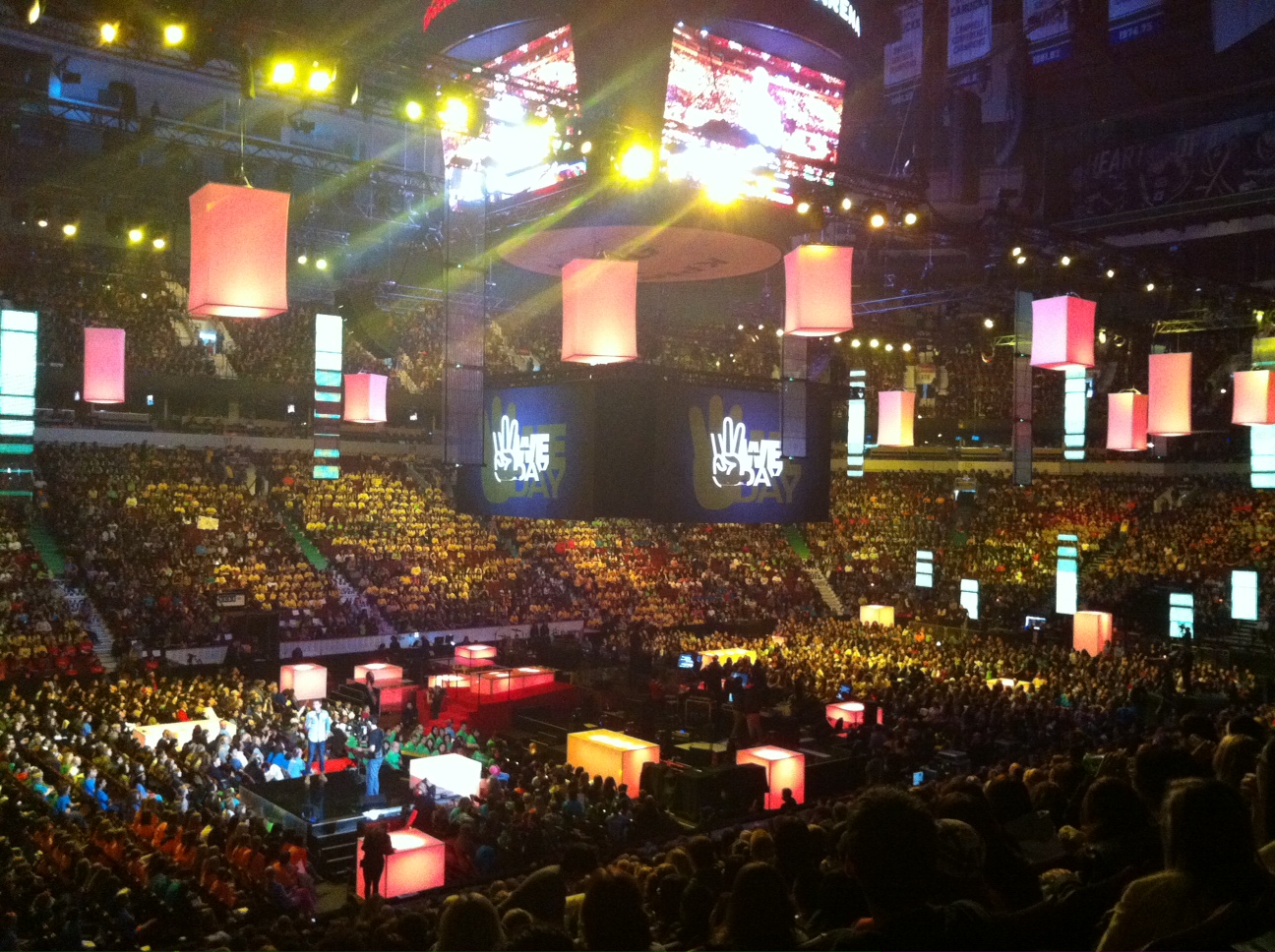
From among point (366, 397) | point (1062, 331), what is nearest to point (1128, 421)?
point (1062, 331)

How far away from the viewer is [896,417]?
22.0 metres

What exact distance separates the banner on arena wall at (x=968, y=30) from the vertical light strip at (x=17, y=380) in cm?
2148

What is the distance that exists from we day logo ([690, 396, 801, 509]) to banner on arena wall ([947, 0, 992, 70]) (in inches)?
517

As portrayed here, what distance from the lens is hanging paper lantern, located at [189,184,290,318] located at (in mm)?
8172

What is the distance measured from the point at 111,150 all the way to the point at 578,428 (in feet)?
31.8

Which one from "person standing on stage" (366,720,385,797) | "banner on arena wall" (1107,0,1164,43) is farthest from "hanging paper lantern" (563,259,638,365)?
"banner on arena wall" (1107,0,1164,43)

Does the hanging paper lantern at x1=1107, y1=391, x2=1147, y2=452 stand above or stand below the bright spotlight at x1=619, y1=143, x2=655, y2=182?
below

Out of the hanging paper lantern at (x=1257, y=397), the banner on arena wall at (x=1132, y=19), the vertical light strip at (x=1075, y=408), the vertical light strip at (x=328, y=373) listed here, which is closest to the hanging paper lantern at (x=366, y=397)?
the vertical light strip at (x=328, y=373)

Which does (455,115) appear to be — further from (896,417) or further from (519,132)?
(896,417)

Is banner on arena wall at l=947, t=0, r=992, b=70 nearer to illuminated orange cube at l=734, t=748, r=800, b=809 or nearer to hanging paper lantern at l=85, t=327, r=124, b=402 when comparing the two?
illuminated orange cube at l=734, t=748, r=800, b=809

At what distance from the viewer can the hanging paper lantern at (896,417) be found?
2200 cm

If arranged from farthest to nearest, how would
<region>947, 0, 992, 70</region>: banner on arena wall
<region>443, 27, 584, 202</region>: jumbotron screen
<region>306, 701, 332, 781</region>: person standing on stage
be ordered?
1. <region>947, 0, 992, 70</region>: banner on arena wall
2. <region>306, 701, 332, 781</region>: person standing on stage
3. <region>443, 27, 584, 202</region>: jumbotron screen

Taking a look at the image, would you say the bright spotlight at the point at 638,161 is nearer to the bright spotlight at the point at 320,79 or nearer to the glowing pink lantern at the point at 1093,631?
the bright spotlight at the point at 320,79

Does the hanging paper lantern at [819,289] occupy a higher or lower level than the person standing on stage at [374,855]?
higher
